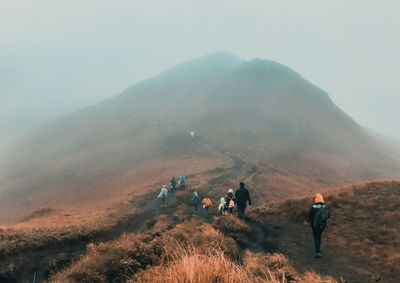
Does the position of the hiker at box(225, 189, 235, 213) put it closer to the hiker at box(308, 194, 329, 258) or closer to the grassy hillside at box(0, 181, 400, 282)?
the grassy hillside at box(0, 181, 400, 282)

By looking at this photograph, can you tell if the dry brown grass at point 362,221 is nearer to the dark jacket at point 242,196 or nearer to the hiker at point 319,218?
the hiker at point 319,218

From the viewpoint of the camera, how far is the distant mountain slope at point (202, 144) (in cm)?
5616

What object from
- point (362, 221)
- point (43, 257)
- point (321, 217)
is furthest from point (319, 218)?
point (43, 257)

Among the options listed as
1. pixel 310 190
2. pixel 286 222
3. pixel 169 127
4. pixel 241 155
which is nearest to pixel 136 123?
pixel 169 127

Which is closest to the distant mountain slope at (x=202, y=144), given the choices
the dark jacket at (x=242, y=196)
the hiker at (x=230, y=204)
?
the hiker at (x=230, y=204)

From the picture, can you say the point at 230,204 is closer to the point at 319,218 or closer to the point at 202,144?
the point at 319,218

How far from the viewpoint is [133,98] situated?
158250 mm

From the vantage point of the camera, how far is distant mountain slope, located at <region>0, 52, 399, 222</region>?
5616cm

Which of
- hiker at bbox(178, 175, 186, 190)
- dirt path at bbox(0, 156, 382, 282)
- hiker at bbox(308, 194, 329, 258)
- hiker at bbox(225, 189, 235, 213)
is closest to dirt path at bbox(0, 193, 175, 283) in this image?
dirt path at bbox(0, 156, 382, 282)

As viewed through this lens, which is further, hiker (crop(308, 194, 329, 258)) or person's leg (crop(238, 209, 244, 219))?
person's leg (crop(238, 209, 244, 219))

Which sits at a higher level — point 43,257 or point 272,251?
point 43,257

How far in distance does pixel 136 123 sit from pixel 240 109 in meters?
50.3

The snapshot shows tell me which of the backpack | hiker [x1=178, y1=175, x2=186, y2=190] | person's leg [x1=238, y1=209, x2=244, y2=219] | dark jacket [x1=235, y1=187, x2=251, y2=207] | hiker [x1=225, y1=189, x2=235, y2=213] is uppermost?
the backpack

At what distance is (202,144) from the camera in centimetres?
7694
